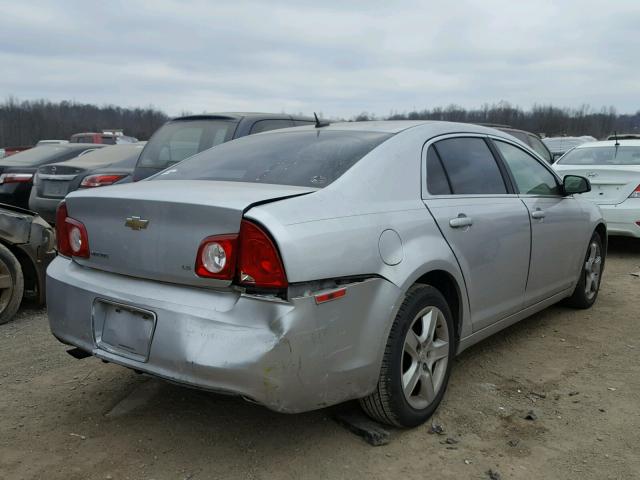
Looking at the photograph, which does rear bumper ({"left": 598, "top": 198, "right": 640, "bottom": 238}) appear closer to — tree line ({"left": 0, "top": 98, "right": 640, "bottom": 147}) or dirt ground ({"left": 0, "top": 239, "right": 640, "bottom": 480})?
dirt ground ({"left": 0, "top": 239, "right": 640, "bottom": 480})

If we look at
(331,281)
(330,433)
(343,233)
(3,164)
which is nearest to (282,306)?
(331,281)

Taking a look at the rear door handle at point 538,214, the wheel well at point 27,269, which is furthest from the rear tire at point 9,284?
the rear door handle at point 538,214

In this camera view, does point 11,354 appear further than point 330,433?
Yes

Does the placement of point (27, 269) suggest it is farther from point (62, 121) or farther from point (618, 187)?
point (62, 121)

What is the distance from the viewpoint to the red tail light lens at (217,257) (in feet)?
7.66

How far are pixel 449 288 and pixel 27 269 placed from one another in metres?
3.59

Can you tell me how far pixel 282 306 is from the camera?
227 cm

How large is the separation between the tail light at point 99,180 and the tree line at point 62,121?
59.8 m

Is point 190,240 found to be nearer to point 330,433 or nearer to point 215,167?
point 215,167

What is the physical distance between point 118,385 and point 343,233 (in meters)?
1.87

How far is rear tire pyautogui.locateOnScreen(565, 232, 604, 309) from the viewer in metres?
4.90

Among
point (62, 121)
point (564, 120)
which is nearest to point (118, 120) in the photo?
point (62, 121)

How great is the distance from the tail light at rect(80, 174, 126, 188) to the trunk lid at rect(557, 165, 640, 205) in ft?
19.5

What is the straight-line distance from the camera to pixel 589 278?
4.99 meters
